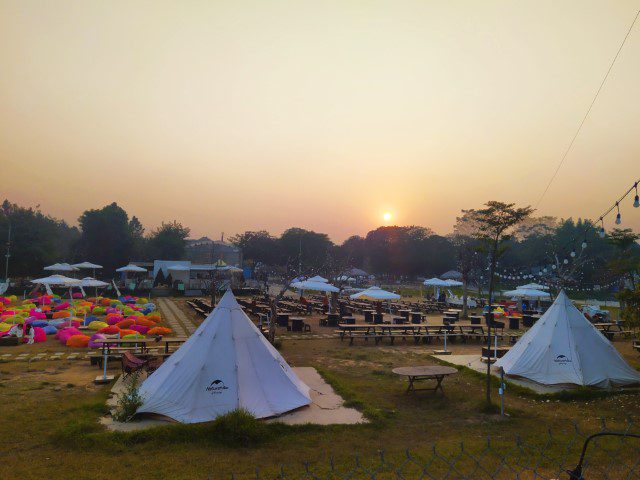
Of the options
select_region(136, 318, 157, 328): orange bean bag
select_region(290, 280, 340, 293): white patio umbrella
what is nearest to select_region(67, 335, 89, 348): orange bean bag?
select_region(136, 318, 157, 328): orange bean bag

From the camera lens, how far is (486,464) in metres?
7.42

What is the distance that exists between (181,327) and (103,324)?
3.78 m

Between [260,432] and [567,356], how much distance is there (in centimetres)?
963

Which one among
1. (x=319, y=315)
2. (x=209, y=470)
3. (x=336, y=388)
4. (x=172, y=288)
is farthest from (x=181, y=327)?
(x=172, y=288)

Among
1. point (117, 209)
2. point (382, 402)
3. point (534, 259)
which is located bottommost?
point (382, 402)

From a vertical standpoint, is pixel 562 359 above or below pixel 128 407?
above

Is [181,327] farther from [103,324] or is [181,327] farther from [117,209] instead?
[117,209]

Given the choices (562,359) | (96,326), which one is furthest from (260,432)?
(96,326)

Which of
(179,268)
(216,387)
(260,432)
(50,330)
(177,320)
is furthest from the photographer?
(179,268)

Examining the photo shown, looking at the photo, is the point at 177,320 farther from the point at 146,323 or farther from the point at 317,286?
the point at 317,286

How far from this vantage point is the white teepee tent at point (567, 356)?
1268 cm

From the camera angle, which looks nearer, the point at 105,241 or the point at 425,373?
the point at 425,373

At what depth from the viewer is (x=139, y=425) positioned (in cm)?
880

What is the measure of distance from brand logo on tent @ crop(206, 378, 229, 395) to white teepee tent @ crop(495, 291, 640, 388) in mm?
8906
